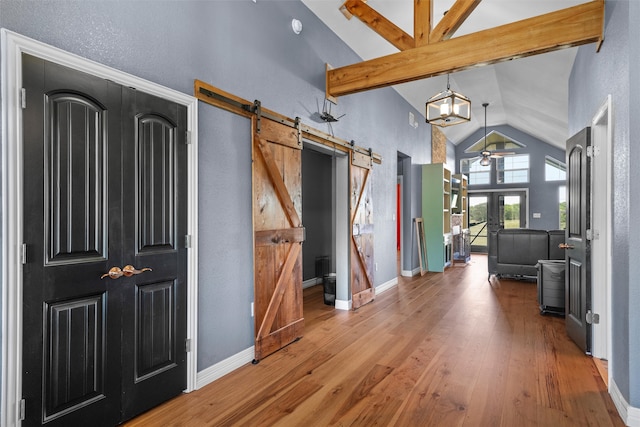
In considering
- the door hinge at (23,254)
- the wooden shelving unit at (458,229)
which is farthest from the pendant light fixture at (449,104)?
the wooden shelving unit at (458,229)

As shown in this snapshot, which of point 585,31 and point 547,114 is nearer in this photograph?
point 585,31

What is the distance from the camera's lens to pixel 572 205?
355cm

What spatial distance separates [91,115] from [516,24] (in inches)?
131

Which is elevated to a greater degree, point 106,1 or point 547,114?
point 547,114

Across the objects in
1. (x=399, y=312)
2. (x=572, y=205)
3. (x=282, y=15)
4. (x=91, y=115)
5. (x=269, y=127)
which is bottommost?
(x=399, y=312)

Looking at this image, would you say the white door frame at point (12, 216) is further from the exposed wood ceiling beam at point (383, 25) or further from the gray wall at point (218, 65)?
the exposed wood ceiling beam at point (383, 25)

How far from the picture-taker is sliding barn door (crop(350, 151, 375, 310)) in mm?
4797

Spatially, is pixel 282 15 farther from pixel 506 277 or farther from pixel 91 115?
pixel 506 277

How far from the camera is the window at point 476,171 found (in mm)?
11531

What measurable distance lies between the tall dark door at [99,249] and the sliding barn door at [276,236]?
2.56 feet

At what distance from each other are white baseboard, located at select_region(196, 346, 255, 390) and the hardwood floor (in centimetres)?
7

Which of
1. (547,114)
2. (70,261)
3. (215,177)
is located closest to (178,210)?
(215,177)

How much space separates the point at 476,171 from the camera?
1173 cm

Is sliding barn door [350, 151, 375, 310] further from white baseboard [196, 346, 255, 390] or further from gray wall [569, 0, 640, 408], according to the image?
gray wall [569, 0, 640, 408]
